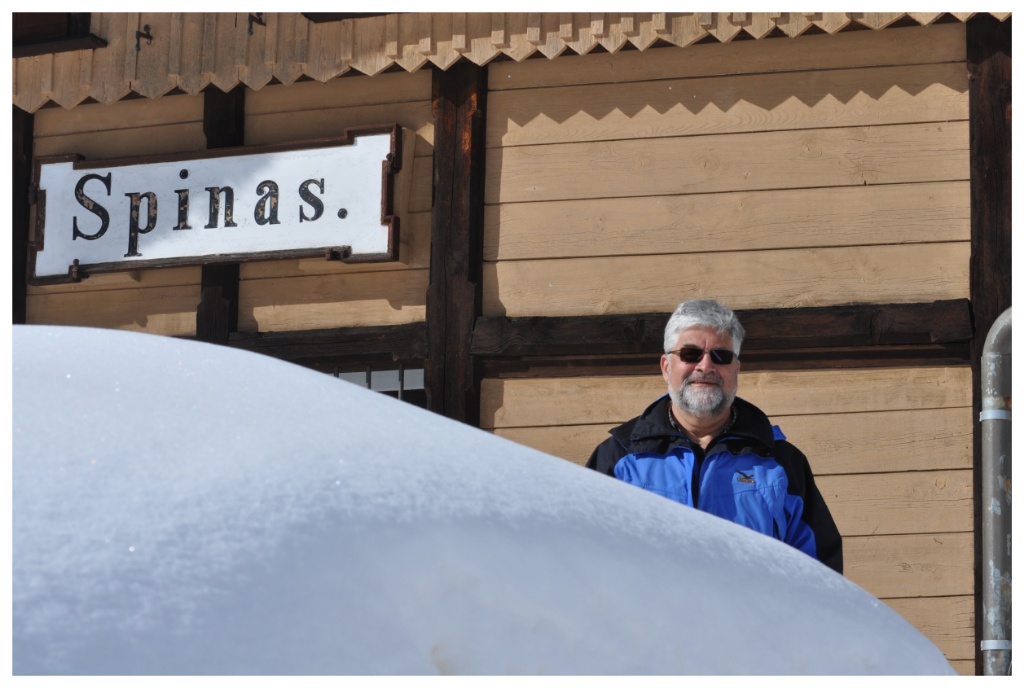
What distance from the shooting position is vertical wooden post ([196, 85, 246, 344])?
6496mm

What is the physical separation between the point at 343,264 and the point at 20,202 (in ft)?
6.19

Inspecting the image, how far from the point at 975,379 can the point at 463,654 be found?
15.8 feet

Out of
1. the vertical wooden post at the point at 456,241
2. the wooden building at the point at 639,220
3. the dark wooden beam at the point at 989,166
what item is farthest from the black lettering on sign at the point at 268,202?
the dark wooden beam at the point at 989,166

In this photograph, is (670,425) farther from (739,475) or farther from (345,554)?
(345,554)

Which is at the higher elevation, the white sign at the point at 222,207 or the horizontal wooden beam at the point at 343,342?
the white sign at the point at 222,207

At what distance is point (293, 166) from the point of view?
6.49m

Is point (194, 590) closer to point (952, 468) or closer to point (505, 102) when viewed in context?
point (952, 468)

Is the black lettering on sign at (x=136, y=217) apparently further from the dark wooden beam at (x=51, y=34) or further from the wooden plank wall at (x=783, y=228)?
the wooden plank wall at (x=783, y=228)

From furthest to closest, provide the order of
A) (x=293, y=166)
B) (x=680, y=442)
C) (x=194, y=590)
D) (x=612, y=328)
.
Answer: (x=293, y=166) < (x=612, y=328) < (x=680, y=442) < (x=194, y=590)

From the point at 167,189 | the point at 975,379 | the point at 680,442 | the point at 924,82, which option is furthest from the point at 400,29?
the point at 680,442

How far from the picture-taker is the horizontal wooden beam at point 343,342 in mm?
6246

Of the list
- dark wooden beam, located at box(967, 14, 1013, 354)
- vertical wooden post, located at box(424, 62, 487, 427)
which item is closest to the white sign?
vertical wooden post, located at box(424, 62, 487, 427)

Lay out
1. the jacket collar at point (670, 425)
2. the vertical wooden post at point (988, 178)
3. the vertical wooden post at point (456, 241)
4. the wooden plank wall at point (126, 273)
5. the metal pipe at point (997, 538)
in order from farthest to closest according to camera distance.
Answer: the wooden plank wall at point (126, 273)
the vertical wooden post at point (456, 241)
the vertical wooden post at point (988, 178)
the metal pipe at point (997, 538)
the jacket collar at point (670, 425)

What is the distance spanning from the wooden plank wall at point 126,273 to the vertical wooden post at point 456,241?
4.21ft
